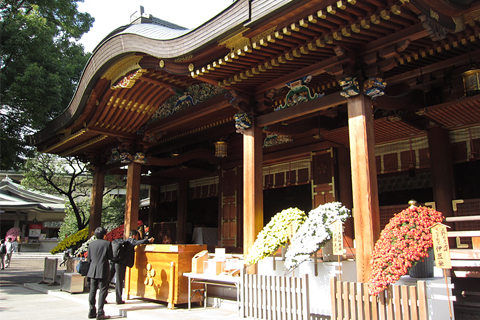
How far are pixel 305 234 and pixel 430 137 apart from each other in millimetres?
4120

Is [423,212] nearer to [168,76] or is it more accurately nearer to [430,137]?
[430,137]

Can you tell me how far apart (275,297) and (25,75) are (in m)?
9.45

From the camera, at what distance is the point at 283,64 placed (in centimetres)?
623

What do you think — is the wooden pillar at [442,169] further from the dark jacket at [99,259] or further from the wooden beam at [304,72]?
the dark jacket at [99,259]

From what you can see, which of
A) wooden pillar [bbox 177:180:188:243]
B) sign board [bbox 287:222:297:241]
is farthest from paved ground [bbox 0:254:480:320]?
wooden pillar [bbox 177:180:188:243]

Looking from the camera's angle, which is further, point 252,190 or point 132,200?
point 132,200

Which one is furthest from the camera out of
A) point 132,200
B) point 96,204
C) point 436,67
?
point 96,204

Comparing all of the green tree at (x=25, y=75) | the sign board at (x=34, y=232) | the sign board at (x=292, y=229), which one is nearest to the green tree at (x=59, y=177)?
the green tree at (x=25, y=75)

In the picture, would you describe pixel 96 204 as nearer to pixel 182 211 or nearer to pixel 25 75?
pixel 182 211

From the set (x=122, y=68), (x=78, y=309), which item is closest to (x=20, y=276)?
(x=78, y=309)

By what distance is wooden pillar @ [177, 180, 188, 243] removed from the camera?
14039mm

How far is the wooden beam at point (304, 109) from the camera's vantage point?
19.9ft

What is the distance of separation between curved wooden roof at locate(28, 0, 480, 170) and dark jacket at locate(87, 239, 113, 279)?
341cm

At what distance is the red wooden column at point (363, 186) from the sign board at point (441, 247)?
3.72 ft
